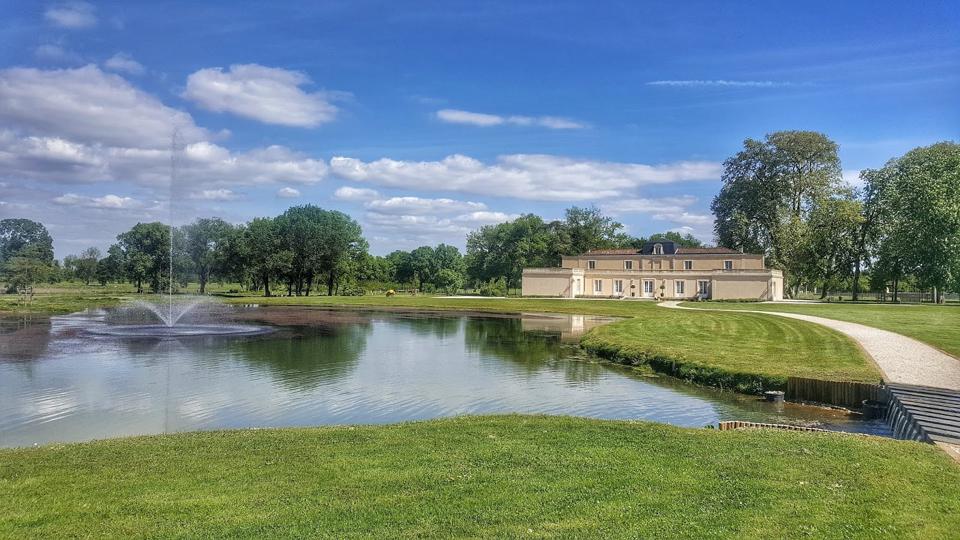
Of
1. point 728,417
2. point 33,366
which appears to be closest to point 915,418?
point 728,417

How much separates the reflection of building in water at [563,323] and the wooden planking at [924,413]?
21465 millimetres

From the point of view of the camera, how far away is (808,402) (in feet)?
59.5

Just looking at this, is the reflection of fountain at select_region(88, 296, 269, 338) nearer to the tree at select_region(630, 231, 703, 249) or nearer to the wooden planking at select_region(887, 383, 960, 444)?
the wooden planking at select_region(887, 383, 960, 444)

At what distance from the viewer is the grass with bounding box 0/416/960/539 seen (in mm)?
6941

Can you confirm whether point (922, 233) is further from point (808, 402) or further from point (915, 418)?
point (915, 418)

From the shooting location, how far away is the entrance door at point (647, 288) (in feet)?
271

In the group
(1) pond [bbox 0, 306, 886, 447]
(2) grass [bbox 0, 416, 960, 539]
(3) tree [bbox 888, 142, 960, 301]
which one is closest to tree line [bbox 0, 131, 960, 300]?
(3) tree [bbox 888, 142, 960, 301]

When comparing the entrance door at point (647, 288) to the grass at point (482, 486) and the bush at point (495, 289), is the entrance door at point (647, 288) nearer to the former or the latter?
the bush at point (495, 289)

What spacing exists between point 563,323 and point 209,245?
59632 millimetres

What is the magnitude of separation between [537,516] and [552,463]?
236 centimetres

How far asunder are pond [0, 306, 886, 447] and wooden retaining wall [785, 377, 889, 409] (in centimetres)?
70

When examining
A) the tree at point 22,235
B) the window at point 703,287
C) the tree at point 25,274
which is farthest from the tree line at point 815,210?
the tree at point 22,235

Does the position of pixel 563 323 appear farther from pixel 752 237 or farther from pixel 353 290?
pixel 353 290

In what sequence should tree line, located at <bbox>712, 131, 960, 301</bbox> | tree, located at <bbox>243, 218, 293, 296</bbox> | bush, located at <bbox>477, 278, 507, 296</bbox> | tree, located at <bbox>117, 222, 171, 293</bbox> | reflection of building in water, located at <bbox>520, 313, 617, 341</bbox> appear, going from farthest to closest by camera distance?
1. bush, located at <bbox>477, 278, 507, 296</bbox>
2. tree, located at <bbox>117, 222, 171, 293</bbox>
3. tree, located at <bbox>243, 218, 293, 296</bbox>
4. tree line, located at <bbox>712, 131, 960, 301</bbox>
5. reflection of building in water, located at <bbox>520, 313, 617, 341</bbox>
